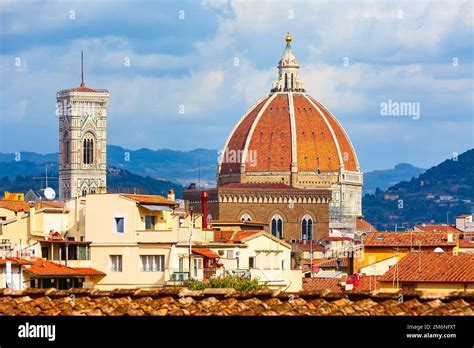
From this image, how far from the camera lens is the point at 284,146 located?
17862 centimetres

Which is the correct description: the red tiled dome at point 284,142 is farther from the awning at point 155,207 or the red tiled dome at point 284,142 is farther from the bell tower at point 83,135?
the awning at point 155,207

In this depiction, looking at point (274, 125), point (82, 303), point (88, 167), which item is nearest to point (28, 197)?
point (274, 125)

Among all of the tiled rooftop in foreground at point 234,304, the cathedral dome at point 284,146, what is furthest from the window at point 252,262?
the cathedral dome at point 284,146

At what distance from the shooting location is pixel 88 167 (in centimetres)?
19362

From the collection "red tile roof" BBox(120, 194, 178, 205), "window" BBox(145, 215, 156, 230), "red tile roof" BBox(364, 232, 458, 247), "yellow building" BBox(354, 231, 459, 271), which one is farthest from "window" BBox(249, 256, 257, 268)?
"red tile roof" BBox(364, 232, 458, 247)

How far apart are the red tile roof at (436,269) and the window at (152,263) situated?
21.3 feet

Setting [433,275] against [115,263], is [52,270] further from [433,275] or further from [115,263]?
[433,275]

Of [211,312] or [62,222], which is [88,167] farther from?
[211,312]

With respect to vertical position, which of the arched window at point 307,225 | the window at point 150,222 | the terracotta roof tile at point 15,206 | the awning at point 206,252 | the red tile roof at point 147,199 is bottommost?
the awning at point 206,252

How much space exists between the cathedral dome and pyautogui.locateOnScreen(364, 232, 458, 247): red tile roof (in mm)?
118446

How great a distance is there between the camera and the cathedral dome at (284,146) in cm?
17750

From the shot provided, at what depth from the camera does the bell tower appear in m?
193

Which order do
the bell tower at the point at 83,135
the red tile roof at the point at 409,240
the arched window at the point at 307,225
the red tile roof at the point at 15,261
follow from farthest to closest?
the bell tower at the point at 83,135 → the arched window at the point at 307,225 → the red tile roof at the point at 409,240 → the red tile roof at the point at 15,261
